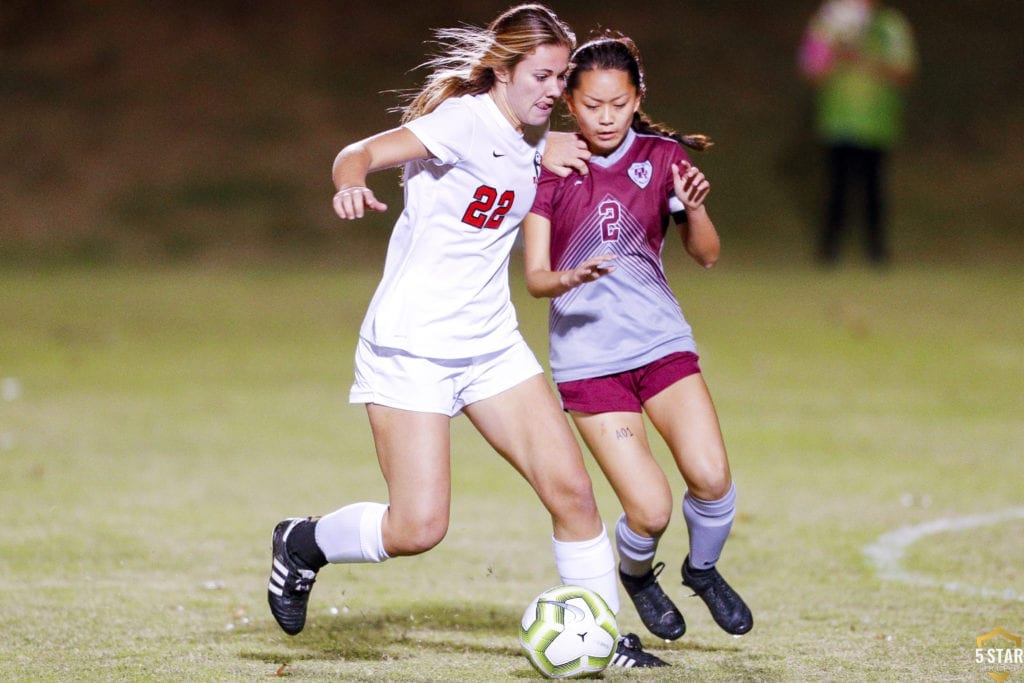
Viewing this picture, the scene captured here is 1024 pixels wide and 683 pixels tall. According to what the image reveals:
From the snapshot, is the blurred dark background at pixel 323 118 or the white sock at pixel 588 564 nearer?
the white sock at pixel 588 564

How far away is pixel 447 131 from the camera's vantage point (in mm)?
4254

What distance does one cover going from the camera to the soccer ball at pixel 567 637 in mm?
4262

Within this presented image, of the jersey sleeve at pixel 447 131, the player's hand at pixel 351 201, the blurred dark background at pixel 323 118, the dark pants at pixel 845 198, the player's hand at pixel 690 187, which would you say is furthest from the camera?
the blurred dark background at pixel 323 118

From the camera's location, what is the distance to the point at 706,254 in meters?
4.93

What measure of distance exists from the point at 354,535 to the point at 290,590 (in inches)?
13.2

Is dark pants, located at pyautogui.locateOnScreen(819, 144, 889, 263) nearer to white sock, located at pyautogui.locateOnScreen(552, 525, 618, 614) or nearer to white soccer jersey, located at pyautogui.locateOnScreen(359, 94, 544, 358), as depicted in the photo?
white sock, located at pyautogui.locateOnScreen(552, 525, 618, 614)

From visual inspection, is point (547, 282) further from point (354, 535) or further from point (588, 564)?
point (354, 535)

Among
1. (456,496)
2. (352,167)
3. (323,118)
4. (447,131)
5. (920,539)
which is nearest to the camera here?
(352,167)

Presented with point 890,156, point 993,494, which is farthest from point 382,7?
point 993,494

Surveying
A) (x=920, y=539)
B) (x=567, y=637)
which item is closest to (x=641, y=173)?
(x=567, y=637)

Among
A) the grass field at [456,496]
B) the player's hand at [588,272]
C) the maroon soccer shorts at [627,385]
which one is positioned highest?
the player's hand at [588,272]

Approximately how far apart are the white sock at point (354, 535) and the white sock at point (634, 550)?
2.74 ft

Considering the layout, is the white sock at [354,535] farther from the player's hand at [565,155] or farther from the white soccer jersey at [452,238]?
the player's hand at [565,155]

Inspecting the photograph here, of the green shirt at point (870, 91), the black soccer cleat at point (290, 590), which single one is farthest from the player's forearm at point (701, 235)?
the green shirt at point (870, 91)
